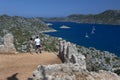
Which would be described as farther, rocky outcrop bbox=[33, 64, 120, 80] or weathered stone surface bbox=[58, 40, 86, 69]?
weathered stone surface bbox=[58, 40, 86, 69]

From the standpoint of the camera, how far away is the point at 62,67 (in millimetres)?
10859

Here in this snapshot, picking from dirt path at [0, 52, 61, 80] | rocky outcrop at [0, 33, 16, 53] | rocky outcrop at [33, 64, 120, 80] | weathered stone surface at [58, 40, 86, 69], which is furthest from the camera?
rocky outcrop at [0, 33, 16, 53]

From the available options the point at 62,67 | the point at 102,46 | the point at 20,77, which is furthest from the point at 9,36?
the point at 102,46

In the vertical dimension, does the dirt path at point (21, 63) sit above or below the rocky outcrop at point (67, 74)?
below

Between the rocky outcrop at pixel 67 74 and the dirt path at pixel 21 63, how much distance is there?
28.2ft

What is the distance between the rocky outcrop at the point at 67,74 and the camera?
10.1 metres

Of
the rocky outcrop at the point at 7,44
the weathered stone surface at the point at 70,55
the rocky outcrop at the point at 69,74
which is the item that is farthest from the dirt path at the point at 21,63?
the rocky outcrop at the point at 69,74

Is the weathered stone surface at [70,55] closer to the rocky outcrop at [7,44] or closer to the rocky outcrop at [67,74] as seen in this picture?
the rocky outcrop at [7,44]

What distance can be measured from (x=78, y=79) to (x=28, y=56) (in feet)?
50.2

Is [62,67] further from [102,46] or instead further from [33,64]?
[102,46]

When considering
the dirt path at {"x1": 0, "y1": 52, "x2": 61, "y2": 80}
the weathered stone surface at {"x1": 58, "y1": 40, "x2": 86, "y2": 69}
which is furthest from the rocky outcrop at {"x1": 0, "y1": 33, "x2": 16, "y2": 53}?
the weathered stone surface at {"x1": 58, "y1": 40, "x2": 86, "y2": 69}

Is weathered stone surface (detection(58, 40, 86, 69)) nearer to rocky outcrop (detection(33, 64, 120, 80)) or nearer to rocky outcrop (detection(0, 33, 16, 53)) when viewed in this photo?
rocky outcrop (detection(0, 33, 16, 53))

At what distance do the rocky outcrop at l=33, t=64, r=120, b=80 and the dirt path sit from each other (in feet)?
28.2

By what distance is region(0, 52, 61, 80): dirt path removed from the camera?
2030cm
